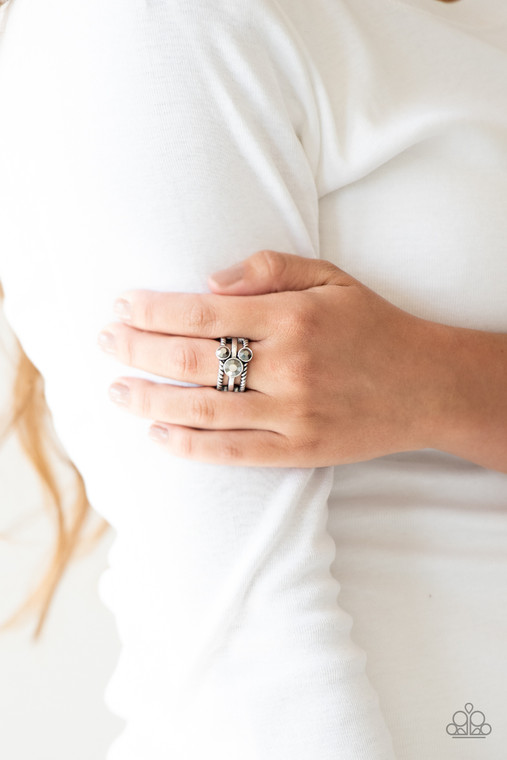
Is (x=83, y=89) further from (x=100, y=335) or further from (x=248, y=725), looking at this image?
(x=248, y=725)

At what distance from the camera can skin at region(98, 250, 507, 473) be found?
680 mm

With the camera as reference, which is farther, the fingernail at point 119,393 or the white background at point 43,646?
the white background at point 43,646

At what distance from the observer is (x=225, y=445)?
2.27 ft

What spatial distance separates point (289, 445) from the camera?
0.72 m

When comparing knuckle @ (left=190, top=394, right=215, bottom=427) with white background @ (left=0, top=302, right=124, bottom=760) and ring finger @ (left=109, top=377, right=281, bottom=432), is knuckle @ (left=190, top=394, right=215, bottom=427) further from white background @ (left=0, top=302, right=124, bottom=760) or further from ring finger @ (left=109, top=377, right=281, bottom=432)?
white background @ (left=0, top=302, right=124, bottom=760)

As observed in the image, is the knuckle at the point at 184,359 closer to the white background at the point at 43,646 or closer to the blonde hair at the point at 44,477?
the blonde hair at the point at 44,477

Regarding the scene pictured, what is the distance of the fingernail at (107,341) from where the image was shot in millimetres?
694

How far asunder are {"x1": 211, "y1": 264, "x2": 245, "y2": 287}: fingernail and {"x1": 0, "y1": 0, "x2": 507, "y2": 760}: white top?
11 mm

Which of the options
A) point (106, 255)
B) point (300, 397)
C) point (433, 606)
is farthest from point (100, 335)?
point (433, 606)

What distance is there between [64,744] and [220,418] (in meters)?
1.06
